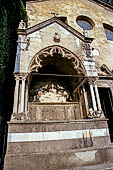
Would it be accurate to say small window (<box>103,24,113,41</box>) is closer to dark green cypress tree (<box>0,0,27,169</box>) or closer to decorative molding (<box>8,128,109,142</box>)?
dark green cypress tree (<box>0,0,27,169</box>)

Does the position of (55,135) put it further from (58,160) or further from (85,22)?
(85,22)

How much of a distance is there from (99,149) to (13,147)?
3.08 m

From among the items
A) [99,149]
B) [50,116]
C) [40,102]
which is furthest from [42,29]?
[99,149]

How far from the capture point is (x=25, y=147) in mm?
4234

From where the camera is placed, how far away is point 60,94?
Result: 24.8ft

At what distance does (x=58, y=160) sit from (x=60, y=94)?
4.01m

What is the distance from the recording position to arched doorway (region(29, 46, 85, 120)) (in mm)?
6250

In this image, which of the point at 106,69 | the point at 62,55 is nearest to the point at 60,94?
the point at 62,55

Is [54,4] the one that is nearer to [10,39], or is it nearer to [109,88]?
[10,39]

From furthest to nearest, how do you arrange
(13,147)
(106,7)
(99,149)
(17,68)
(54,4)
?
(106,7)
(54,4)
(17,68)
(99,149)
(13,147)

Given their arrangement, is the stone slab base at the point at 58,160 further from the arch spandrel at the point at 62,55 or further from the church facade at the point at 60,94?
the arch spandrel at the point at 62,55

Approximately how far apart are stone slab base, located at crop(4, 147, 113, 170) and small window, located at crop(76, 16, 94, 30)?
9.56 metres

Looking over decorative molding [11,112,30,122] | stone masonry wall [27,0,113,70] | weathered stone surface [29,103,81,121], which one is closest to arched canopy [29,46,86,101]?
weathered stone surface [29,103,81,121]

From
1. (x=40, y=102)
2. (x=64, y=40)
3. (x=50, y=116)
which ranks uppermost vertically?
(x=64, y=40)
